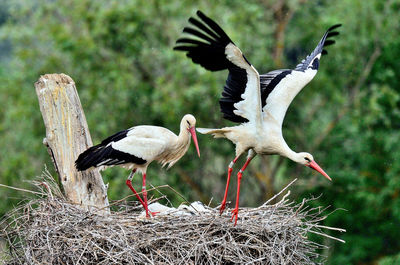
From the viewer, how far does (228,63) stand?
6.78 m

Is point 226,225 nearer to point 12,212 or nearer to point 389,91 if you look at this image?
point 12,212

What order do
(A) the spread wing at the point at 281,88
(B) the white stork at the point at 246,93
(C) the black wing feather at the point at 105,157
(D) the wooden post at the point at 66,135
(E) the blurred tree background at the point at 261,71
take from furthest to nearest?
(E) the blurred tree background at the point at 261,71 → (A) the spread wing at the point at 281,88 → (D) the wooden post at the point at 66,135 → (C) the black wing feather at the point at 105,157 → (B) the white stork at the point at 246,93

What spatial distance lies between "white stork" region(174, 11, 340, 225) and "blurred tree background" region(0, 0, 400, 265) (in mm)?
6498

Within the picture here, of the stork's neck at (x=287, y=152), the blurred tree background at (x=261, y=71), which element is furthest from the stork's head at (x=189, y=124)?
the blurred tree background at (x=261, y=71)

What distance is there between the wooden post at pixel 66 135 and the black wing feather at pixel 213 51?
1.35 meters

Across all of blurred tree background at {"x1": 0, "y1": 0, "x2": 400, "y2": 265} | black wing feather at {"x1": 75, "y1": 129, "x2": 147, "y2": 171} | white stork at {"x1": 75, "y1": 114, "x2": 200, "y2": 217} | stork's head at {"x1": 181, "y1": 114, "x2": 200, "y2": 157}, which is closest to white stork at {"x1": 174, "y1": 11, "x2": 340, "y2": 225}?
stork's head at {"x1": 181, "y1": 114, "x2": 200, "y2": 157}

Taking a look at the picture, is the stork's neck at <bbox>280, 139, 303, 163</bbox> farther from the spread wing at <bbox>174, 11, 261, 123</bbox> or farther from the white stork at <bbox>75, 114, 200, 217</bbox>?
the white stork at <bbox>75, 114, 200, 217</bbox>

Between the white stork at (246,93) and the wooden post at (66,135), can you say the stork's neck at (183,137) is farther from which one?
the wooden post at (66,135)

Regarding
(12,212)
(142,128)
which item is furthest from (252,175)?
(12,212)

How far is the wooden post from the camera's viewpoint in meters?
7.20

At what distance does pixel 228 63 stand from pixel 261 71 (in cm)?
769

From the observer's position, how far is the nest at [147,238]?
6.36 m

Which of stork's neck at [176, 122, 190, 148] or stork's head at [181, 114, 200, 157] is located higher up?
stork's head at [181, 114, 200, 157]

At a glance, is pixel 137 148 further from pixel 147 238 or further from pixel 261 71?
pixel 261 71
